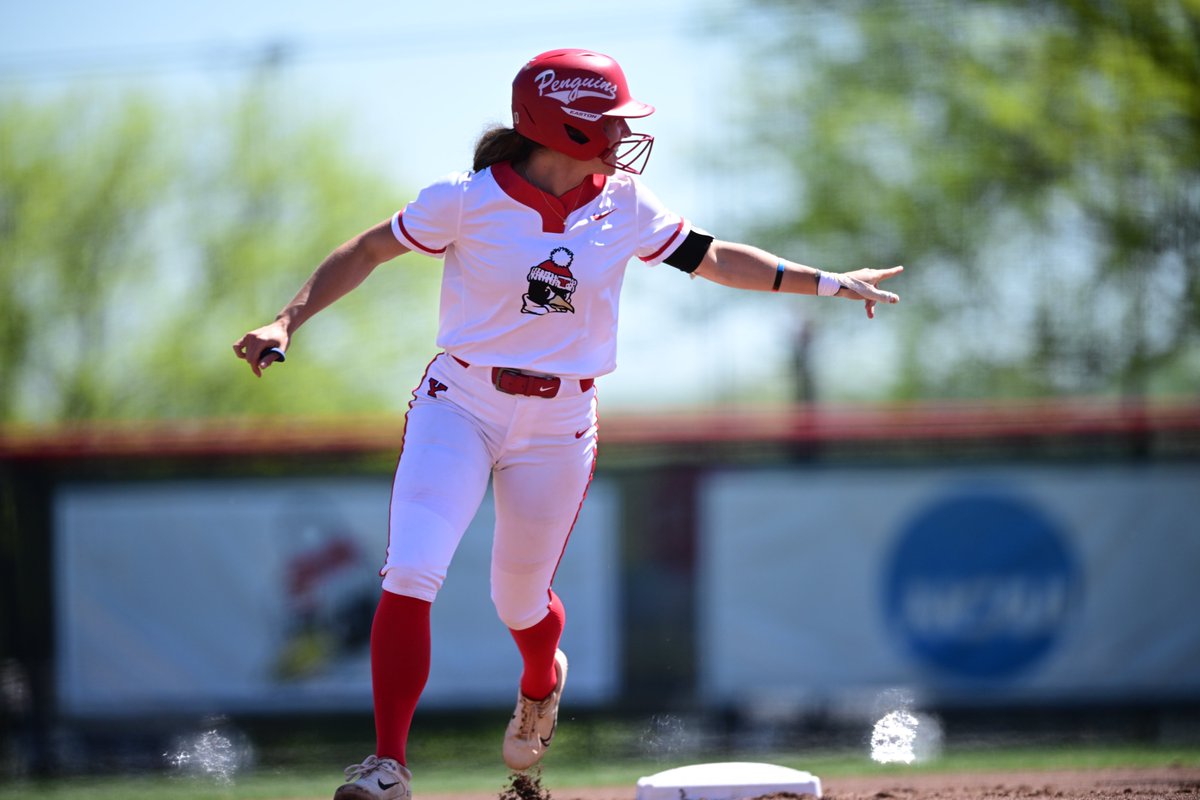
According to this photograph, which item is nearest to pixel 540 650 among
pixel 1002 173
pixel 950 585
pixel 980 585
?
pixel 950 585

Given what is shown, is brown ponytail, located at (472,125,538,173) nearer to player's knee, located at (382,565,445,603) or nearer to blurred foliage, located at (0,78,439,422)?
player's knee, located at (382,565,445,603)

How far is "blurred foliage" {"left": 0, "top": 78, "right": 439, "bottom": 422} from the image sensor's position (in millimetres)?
15062

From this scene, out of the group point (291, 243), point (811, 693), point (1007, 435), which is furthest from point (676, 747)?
point (291, 243)

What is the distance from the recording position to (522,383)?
365cm

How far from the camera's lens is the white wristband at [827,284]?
3.99 metres

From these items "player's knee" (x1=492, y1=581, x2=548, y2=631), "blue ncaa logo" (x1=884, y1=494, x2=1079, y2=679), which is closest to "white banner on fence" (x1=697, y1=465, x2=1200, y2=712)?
"blue ncaa logo" (x1=884, y1=494, x2=1079, y2=679)

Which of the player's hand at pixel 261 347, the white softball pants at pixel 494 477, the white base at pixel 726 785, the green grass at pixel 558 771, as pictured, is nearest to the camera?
the player's hand at pixel 261 347

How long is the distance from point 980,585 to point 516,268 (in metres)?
4.86

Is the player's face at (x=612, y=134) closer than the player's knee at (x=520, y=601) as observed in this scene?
Yes

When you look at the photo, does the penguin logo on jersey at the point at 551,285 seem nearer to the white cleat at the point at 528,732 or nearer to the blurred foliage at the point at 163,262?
the white cleat at the point at 528,732

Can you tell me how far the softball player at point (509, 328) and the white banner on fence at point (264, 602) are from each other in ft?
12.6

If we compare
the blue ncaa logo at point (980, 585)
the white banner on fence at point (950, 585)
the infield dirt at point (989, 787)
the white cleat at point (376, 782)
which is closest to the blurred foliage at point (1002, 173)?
the white banner on fence at point (950, 585)

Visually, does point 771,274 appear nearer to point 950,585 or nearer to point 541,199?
point 541,199

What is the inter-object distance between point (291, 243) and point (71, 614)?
9.05m
